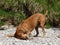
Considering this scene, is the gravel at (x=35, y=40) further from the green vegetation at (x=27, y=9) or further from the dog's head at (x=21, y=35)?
the green vegetation at (x=27, y=9)

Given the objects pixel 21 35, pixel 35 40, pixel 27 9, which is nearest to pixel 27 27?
pixel 21 35

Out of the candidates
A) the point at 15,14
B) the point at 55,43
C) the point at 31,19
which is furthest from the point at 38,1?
the point at 55,43

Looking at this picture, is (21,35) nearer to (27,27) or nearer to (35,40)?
(27,27)

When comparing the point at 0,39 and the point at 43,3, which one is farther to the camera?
the point at 43,3

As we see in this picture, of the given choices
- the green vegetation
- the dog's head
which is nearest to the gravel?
the dog's head

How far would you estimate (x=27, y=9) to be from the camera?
47.4 ft

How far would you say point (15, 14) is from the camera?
46.1ft

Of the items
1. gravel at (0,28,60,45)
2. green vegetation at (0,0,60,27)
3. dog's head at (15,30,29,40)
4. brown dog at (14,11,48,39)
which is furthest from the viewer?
green vegetation at (0,0,60,27)

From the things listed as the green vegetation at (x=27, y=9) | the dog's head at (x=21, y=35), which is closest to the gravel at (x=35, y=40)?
the dog's head at (x=21, y=35)

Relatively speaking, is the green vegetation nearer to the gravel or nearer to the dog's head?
the gravel

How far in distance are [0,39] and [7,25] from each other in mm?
2903

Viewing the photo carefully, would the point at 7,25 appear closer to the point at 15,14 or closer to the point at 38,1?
the point at 15,14

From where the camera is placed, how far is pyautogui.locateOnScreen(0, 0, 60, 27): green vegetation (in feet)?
45.9

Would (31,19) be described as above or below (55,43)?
above
